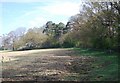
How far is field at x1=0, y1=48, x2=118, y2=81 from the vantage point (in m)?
3.05

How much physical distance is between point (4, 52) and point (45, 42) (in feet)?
2.19

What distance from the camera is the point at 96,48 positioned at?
476cm

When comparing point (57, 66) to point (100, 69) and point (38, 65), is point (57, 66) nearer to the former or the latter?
point (38, 65)

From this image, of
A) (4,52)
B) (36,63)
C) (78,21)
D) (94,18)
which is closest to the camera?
(4,52)

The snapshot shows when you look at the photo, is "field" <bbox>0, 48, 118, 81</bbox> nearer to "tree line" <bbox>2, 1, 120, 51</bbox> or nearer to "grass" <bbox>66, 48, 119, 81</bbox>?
"grass" <bbox>66, 48, 119, 81</bbox>

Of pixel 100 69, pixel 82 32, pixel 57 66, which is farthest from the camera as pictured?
pixel 82 32

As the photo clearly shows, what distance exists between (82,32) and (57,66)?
1034 mm

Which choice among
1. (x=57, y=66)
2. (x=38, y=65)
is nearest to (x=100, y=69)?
(x=57, y=66)

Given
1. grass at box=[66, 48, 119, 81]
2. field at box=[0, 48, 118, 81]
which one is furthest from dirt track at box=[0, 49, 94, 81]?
grass at box=[66, 48, 119, 81]

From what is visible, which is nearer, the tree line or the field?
the field

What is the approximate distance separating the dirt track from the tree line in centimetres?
13

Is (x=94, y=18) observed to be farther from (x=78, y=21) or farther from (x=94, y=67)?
(x=94, y=67)

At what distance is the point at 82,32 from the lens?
171 inches

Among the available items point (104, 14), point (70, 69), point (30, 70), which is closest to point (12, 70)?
point (30, 70)
